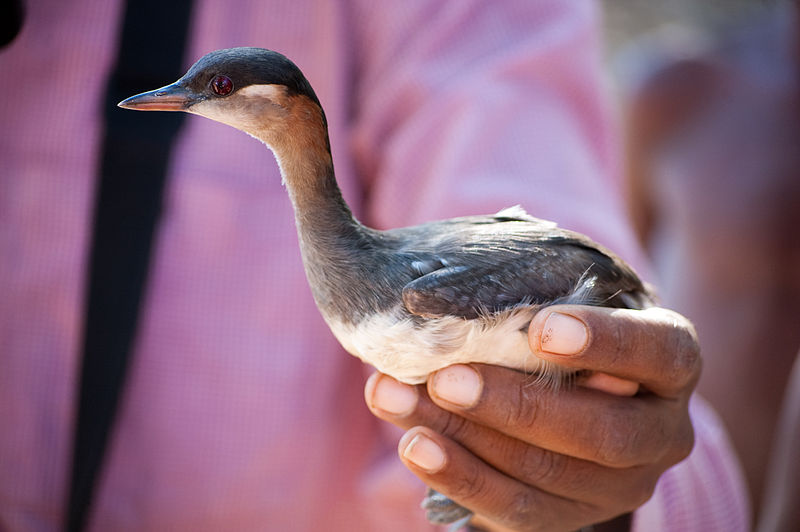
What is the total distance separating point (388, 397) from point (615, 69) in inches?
116

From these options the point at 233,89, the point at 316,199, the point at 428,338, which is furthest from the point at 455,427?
the point at 233,89

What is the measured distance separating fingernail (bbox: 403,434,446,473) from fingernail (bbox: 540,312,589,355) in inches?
7.2

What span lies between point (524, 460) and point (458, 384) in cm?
18

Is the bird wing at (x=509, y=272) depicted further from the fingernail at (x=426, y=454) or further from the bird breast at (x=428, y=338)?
the fingernail at (x=426, y=454)

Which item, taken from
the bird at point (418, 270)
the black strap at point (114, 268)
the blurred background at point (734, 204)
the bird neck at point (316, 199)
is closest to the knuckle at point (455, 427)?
the bird at point (418, 270)

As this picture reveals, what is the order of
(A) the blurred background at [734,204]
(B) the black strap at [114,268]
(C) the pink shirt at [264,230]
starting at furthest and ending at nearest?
(A) the blurred background at [734,204], (C) the pink shirt at [264,230], (B) the black strap at [114,268]

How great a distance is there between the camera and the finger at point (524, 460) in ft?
2.75

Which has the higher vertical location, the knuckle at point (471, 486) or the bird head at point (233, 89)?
the bird head at point (233, 89)

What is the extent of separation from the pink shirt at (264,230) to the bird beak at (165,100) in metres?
0.72

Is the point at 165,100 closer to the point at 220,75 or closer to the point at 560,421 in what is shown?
the point at 220,75

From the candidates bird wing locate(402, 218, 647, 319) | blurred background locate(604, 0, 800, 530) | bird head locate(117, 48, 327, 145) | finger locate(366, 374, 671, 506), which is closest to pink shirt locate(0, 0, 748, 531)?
finger locate(366, 374, 671, 506)

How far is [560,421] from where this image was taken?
0.82 metres

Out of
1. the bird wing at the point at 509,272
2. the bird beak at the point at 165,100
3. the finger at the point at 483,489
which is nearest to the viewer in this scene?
the bird beak at the point at 165,100

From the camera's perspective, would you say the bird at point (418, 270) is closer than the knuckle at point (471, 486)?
Yes
